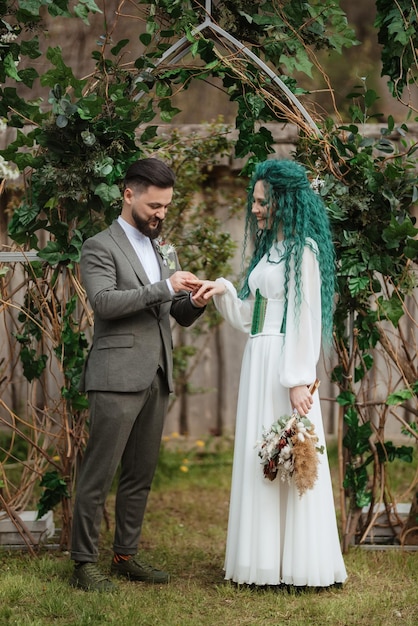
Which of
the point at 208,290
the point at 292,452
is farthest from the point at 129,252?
the point at 292,452

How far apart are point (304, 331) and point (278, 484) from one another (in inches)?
28.3

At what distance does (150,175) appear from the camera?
4.14 metres

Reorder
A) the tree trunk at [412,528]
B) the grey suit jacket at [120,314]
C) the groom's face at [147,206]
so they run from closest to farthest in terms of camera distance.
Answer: the grey suit jacket at [120,314], the groom's face at [147,206], the tree trunk at [412,528]

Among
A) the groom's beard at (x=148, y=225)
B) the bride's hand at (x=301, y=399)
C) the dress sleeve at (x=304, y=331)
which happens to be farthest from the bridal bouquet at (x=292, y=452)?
the groom's beard at (x=148, y=225)

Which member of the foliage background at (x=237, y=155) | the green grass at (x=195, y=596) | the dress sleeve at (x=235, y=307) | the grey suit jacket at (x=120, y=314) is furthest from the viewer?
the foliage background at (x=237, y=155)

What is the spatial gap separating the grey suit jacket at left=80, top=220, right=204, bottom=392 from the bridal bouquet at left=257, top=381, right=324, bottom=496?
0.63 m

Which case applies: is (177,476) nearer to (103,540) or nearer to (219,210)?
(103,540)

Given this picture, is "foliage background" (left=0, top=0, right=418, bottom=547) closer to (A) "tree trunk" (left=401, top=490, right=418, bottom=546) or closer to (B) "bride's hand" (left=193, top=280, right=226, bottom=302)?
(A) "tree trunk" (left=401, top=490, right=418, bottom=546)

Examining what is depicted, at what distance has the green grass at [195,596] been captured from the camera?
3.94 meters

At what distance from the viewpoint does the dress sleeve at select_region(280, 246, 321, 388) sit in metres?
4.11

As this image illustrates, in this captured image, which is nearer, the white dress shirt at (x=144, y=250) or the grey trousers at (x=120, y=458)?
the grey trousers at (x=120, y=458)

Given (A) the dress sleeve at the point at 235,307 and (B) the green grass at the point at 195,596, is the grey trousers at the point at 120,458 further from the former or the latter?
(A) the dress sleeve at the point at 235,307

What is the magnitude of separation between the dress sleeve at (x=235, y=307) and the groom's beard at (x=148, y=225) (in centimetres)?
41

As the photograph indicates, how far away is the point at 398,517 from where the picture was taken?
5055 mm
